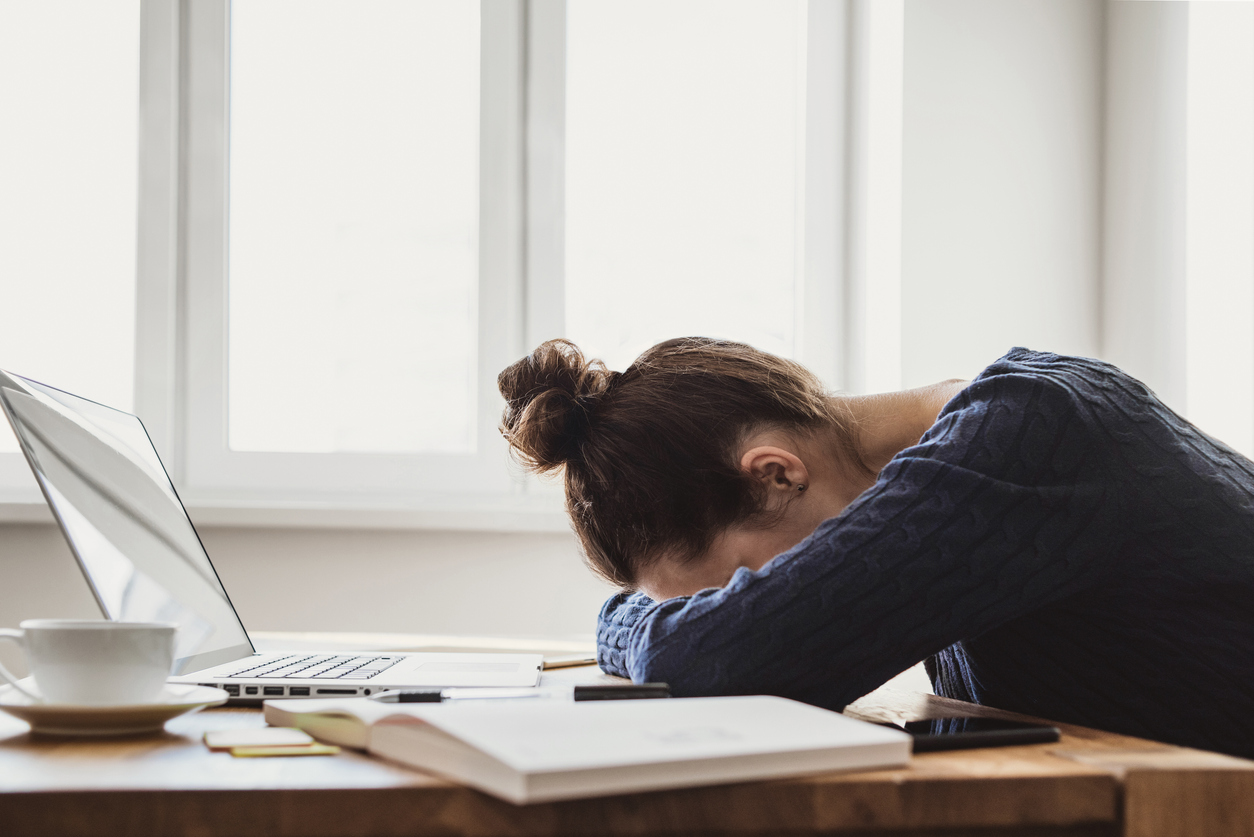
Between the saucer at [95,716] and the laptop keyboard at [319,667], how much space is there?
20 cm

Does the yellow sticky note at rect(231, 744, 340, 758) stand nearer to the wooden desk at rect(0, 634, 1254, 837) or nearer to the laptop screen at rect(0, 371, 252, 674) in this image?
the wooden desk at rect(0, 634, 1254, 837)

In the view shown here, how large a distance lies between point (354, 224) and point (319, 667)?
1347 millimetres

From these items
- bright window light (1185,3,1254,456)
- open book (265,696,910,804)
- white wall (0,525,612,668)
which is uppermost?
bright window light (1185,3,1254,456)

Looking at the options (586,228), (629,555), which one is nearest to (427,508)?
(586,228)

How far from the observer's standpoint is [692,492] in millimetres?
971

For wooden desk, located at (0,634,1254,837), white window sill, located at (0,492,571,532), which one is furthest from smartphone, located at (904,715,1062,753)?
white window sill, located at (0,492,571,532)

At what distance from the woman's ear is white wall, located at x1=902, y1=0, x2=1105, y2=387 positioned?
40.4 inches

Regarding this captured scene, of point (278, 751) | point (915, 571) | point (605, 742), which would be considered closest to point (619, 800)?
point (605, 742)

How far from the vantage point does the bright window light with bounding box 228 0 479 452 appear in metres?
2.01

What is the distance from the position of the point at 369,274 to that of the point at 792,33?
1076mm

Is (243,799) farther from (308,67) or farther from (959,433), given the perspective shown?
(308,67)

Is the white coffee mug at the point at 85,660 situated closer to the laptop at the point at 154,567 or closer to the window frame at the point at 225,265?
the laptop at the point at 154,567

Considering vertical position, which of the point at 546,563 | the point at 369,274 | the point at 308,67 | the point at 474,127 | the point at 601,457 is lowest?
the point at 546,563

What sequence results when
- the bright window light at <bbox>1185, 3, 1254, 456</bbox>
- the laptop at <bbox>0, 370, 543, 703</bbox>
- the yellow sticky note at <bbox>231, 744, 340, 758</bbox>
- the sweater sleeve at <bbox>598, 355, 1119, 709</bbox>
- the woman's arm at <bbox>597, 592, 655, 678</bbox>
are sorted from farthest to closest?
the bright window light at <bbox>1185, 3, 1254, 456</bbox> → the woman's arm at <bbox>597, 592, 655, 678</bbox> → the laptop at <bbox>0, 370, 543, 703</bbox> → the sweater sleeve at <bbox>598, 355, 1119, 709</bbox> → the yellow sticky note at <bbox>231, 744, 340, 758</bbox>
